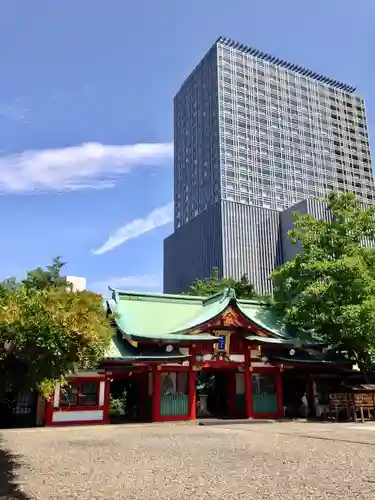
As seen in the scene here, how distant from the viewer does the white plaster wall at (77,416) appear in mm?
22641

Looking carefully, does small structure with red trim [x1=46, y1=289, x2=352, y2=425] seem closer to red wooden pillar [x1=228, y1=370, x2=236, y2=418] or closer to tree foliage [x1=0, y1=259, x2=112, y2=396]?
red wooden pillar [x1=228, y1=370, x2=236, y2=418]

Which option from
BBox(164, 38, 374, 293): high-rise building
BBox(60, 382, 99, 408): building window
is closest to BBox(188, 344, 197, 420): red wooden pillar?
BBox(60, 382, 99, 408): building window

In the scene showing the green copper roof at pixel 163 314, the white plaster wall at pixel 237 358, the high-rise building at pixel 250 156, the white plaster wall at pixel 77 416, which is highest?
the high-rise building at pixel 250 156

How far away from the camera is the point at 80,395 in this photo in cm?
2338

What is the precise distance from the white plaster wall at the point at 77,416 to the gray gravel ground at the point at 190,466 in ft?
17.0

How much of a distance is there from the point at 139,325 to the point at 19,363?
16123mm

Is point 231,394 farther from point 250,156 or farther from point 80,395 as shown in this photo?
point 250,156

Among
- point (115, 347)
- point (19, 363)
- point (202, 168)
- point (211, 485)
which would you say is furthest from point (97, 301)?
point (202, 168)

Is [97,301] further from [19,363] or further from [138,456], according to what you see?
[138,456]

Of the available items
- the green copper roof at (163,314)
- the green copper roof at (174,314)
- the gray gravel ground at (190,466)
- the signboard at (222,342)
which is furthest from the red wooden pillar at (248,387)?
the gray gravel ground at (190,466)

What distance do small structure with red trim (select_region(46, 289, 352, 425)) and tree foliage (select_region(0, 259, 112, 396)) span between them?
12536 millimetres

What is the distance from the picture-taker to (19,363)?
9812mm

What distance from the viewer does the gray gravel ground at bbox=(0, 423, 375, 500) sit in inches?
336

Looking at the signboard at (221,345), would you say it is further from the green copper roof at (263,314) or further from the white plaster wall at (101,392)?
the white plaster wall at (101,392)
